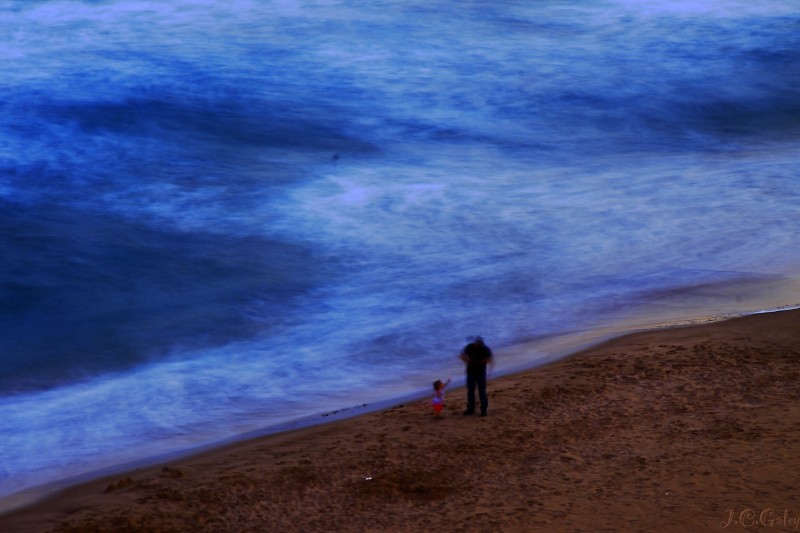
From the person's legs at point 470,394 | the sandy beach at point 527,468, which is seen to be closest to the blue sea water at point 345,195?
the sandy beach at point 527,468

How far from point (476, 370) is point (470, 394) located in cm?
38

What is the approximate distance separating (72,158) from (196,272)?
7.16 meters

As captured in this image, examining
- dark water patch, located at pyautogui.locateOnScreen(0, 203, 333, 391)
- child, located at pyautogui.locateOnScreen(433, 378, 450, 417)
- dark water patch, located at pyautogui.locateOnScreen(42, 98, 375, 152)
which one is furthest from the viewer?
dark water patch, located at pyautogui.locateOnScreen(42, 98, 375, 152)

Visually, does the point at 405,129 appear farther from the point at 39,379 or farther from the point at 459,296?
the point at 39,379

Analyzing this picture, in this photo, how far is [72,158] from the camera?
27.2 metres

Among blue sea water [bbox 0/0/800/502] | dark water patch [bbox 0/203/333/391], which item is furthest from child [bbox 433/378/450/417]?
dark water patch [bbox 0/203/333/391]

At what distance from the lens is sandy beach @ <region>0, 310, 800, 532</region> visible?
1176 cm

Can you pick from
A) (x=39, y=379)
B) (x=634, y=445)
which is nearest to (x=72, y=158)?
(x=39, y=379)

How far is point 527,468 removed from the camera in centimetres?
1276

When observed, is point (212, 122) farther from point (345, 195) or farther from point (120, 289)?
point (120, 289)

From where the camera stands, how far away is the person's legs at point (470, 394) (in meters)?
14.0

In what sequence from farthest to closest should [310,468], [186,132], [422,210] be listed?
[186,132] < [422,210] < [310,468]
